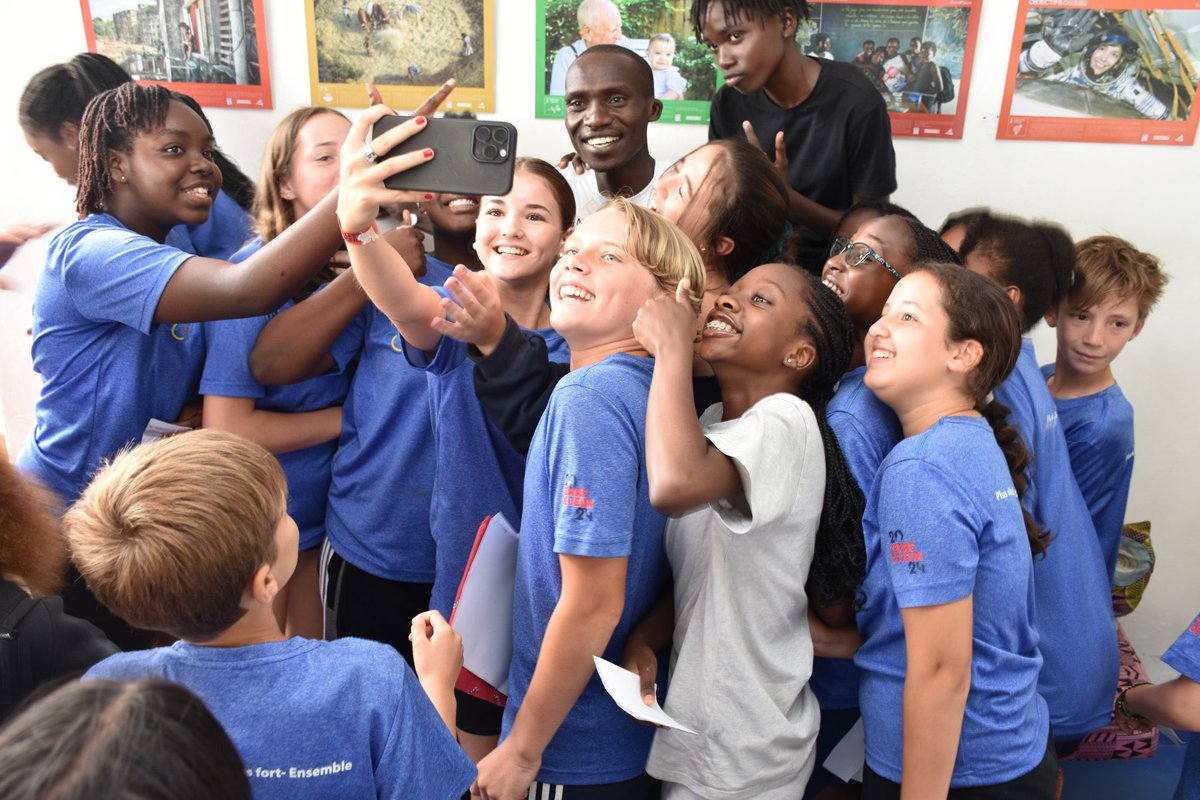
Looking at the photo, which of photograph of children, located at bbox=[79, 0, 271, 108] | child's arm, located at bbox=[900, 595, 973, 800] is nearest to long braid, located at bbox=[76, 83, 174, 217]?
photograph of children, located at bbox=[79, 0, 271, 108]

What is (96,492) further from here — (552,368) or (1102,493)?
(1102,493)

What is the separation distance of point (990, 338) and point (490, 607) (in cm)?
88

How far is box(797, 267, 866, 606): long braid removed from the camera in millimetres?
1268

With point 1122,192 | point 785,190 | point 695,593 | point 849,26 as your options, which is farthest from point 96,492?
point 1122,192

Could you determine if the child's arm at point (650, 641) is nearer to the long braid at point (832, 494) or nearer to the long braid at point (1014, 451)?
the long braid at point (832, 494)

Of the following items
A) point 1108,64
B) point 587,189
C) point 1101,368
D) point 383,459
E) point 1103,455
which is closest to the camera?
point 383,459

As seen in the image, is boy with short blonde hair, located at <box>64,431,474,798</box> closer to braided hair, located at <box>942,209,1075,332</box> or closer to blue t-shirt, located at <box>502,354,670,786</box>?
blue t-shirt, located at <box>502,354,670,786</box>

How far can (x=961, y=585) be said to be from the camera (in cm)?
113

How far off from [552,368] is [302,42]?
1837mm

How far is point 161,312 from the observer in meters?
1.52

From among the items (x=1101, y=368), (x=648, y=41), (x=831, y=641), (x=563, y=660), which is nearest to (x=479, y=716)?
(x=563, y=660)

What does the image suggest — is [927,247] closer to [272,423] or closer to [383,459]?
[383,459]

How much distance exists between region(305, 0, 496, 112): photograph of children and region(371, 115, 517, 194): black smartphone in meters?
1.45

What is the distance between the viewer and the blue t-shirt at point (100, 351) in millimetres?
1513
